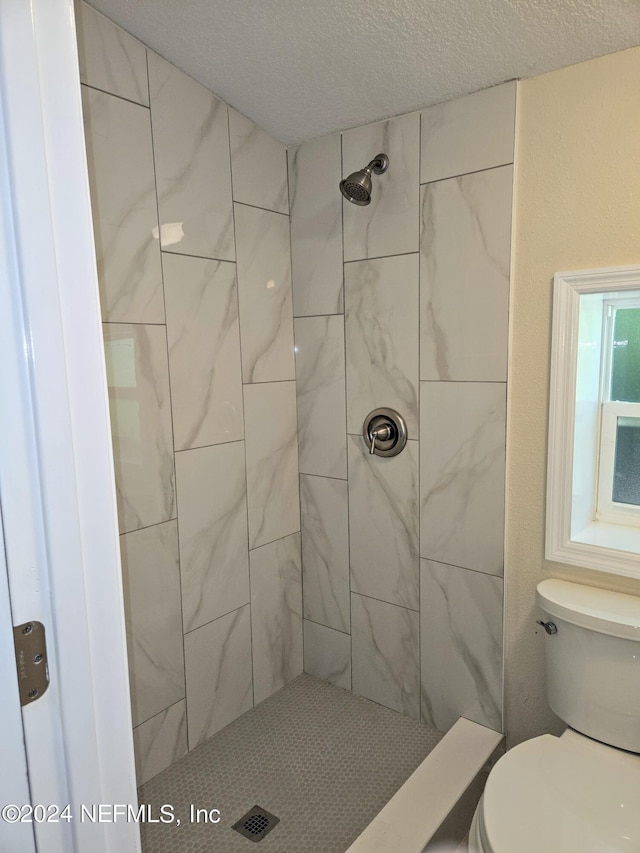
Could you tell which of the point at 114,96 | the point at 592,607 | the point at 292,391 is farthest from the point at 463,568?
the point at 114,96

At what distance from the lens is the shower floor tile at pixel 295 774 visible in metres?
1.64

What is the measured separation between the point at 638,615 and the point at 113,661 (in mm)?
1358

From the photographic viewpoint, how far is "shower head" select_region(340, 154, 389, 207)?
175cm

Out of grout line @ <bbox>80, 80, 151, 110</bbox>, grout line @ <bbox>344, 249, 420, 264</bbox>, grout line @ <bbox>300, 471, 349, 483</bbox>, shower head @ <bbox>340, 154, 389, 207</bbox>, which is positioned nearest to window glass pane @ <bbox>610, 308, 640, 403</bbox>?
grout line @ <bbox>344, 249, 420, 264</bbox>

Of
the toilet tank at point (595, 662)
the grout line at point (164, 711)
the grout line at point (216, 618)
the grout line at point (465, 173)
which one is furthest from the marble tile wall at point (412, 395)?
the grout line at point (164, 711)

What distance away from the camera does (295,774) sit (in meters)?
1.86

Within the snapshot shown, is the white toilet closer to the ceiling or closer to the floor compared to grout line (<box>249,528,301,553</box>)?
closer to the floor

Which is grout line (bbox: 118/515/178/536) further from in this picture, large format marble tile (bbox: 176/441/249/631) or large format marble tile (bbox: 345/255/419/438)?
large format marble tile (bbox: 345/255/419/438)

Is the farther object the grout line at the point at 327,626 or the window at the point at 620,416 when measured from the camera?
the grout line at the point at 327,626

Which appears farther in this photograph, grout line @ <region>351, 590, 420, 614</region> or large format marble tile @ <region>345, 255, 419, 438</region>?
grout line @ <region>351, 590, 420, 614</region>

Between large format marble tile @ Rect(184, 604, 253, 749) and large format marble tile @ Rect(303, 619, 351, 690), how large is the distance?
0.31m

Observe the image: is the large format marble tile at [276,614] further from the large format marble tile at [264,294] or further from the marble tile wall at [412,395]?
the large format marble tile at [264,294]

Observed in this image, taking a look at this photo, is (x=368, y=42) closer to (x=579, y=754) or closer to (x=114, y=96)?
(x=114, y=96)

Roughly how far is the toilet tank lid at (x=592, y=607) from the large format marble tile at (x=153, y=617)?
1147 millimetres
